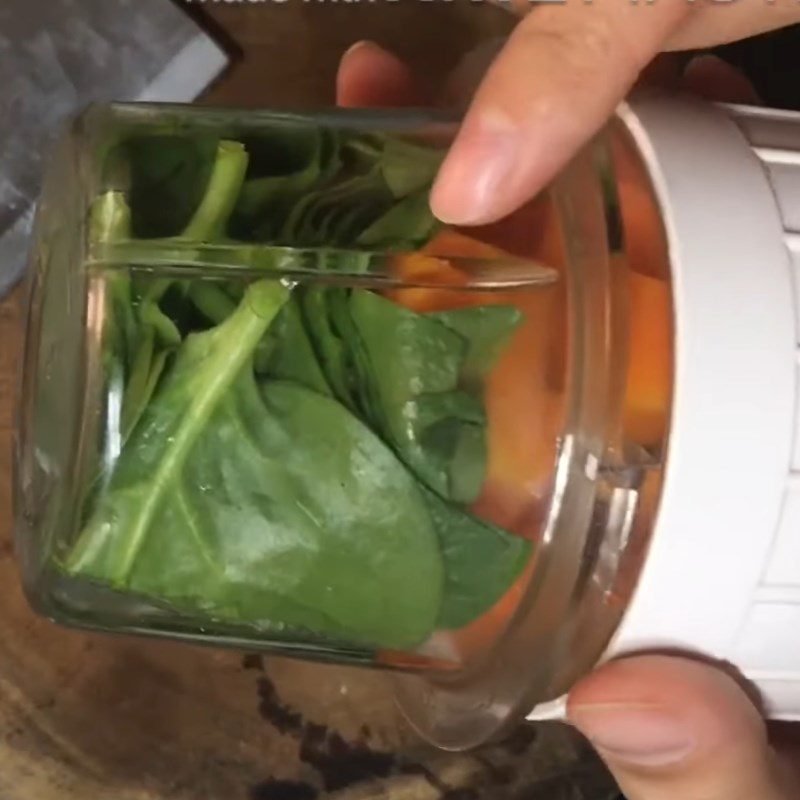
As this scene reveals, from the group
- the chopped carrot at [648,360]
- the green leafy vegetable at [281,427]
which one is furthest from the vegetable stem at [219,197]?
the chopped carrot at [648,360]

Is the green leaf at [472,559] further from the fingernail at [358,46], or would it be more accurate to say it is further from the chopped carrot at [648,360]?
the fingernail at [358,46]

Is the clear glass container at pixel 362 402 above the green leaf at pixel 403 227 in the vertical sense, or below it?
below

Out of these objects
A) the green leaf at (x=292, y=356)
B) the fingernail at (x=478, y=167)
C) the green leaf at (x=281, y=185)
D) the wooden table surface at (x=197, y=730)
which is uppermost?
the fingernail at (x=478, y=167)

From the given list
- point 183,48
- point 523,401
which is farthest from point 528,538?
point 183,48

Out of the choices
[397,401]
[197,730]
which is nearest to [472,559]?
[397,401]

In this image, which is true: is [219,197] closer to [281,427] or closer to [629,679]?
[281,427]

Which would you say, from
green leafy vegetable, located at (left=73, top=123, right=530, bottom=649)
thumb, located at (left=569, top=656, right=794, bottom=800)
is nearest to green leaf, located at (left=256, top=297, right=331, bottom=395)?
green leafy vegetable, located at (left=73, top=123, right=530, bottom=649)
